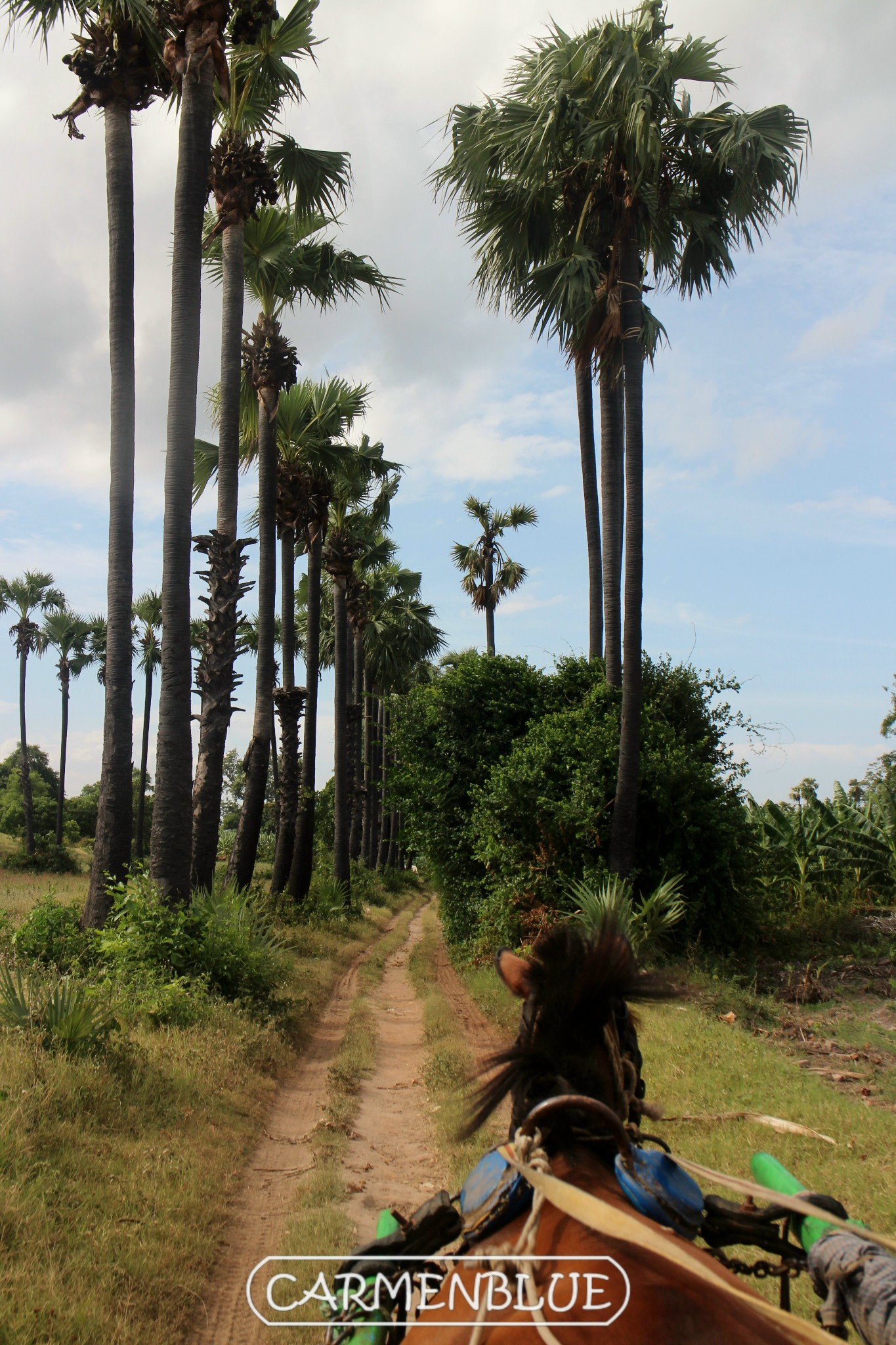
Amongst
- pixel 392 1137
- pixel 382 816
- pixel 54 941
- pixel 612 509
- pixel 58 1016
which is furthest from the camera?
pixel 382 816

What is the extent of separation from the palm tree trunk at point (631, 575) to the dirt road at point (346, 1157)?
317 cm

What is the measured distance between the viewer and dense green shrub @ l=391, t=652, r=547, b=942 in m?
15.9

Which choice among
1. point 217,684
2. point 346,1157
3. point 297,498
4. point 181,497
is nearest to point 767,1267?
point 346,1157

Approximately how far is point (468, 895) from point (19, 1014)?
10.1 metres

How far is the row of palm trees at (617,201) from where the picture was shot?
492 inches

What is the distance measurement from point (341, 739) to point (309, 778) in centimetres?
255

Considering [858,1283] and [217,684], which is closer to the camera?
[858,1283]

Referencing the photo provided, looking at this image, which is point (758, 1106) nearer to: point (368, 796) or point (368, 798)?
point (368, 796)

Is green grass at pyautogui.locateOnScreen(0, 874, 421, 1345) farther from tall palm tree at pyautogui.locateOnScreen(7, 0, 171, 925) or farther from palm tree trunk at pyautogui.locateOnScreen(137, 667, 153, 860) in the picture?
palm tree trunk at pyautogui.locateOnScreen(137, 667, 153, 860)

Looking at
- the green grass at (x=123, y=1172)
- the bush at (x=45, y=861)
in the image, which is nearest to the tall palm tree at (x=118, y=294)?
the green grass at (x=123, y=1172)

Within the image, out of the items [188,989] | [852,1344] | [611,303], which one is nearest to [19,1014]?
[188,989]

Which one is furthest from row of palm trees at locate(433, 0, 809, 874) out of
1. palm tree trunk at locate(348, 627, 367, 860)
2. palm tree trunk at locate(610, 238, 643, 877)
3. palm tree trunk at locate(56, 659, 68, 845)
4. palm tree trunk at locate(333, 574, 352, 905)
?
palm tree trunk at locate(56, 659, 68, 845)

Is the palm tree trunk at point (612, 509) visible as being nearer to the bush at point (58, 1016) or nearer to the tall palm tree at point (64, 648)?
the bush at point (58, 1016)

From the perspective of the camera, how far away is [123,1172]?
5.16 metres
